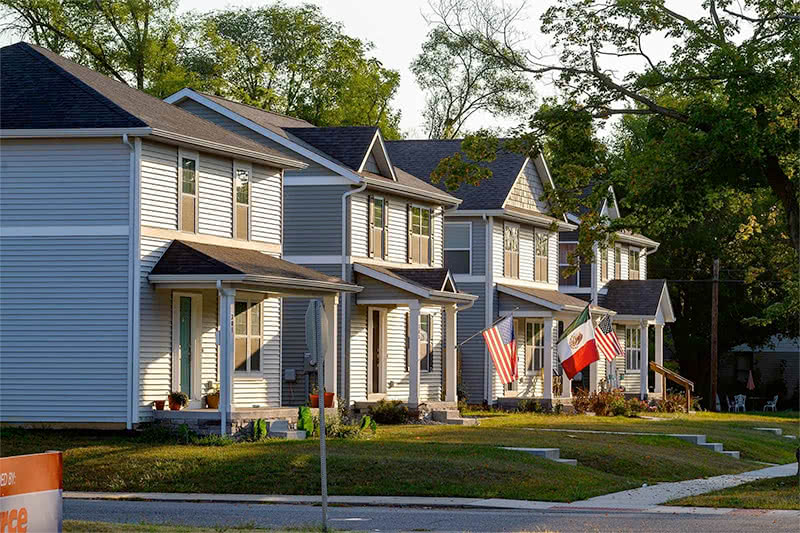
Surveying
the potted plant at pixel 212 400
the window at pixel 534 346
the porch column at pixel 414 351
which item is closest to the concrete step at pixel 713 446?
the porch column at pixel 414 351

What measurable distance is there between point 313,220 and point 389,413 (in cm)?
578

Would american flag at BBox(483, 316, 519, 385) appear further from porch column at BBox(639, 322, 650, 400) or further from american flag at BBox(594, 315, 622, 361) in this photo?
porch column at BBox(639, 322, 650, 400)

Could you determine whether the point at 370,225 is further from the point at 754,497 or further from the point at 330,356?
the point at 754,497

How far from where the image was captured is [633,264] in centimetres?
6334

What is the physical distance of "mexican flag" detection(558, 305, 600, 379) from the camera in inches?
1578

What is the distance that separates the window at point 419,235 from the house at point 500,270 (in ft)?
7.59

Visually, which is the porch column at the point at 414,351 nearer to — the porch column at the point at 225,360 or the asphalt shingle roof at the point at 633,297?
the porch column at the point at 225,360

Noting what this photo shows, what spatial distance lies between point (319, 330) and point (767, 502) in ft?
29.7

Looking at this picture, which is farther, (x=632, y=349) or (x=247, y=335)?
(x=632, y=349)

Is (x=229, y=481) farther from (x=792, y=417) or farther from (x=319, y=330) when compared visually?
(x=792, y=417)

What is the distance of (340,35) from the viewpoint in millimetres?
64500

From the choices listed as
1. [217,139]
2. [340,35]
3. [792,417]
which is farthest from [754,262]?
[217,139]

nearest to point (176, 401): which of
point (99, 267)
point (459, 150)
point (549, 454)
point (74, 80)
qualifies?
point (99, 267)

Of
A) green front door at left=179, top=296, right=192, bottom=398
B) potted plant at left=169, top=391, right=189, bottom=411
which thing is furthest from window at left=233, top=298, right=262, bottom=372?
potted plant at left=169, top=391, right=189, bottom=411
